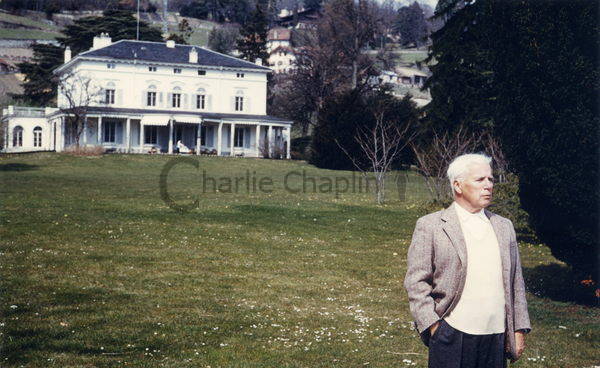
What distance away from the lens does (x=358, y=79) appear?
63.4 meters

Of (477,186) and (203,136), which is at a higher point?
(203,136)

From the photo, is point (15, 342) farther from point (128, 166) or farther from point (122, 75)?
point (122, 75)

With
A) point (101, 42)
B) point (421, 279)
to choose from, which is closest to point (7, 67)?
point (101, 42)

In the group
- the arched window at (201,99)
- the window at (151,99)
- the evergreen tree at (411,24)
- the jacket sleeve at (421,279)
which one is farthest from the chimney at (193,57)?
the evergreen tree at (411,24)

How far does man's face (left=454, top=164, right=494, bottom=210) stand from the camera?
4.88 metres

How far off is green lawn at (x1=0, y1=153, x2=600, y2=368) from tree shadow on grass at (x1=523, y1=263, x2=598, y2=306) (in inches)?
3.7

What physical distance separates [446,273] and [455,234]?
28 centimetres

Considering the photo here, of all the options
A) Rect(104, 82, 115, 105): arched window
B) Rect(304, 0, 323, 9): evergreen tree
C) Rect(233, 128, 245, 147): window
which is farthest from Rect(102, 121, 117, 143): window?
Rect(304, 0, 323, 9): evergreen tree

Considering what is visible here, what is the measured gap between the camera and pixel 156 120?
52000 mm

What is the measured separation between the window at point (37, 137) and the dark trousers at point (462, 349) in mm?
56995

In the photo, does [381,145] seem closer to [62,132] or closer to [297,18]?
[62,132]

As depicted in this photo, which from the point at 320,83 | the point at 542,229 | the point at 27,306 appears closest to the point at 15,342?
the point at 27,306

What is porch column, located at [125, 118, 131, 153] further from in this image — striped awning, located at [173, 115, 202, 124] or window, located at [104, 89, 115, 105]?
striped awning, located at [173, 115, 202, 124]

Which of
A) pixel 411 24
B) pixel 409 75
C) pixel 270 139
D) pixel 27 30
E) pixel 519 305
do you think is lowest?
pixel 519 305
